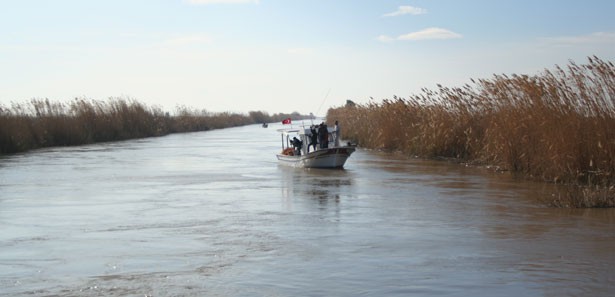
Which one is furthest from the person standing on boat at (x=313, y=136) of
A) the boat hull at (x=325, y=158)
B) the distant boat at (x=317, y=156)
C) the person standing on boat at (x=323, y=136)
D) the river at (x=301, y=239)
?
the river at (x=301, y=239)

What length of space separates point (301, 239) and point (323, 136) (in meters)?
16.5

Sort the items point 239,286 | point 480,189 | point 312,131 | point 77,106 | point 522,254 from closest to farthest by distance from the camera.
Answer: point 239,286 < point 522,254 < point 480,189 < point 312,131 < point 77,106

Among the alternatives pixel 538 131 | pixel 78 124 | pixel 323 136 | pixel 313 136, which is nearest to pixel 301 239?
pixel 538 131

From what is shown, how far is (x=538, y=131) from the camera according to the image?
21.5 m

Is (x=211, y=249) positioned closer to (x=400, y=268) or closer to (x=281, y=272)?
(x=281, y=272)

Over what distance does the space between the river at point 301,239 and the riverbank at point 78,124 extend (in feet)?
59.4

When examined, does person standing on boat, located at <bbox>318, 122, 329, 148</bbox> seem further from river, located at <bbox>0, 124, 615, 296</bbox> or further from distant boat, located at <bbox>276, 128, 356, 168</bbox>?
river, located at <bbox>0, 124, 615, 296</bbox>

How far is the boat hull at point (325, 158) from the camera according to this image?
2809 centimetres

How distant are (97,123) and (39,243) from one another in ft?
148

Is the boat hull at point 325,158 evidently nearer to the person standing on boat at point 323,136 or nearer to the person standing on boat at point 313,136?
the person standing on boat at point 323,136

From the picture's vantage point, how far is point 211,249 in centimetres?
1199

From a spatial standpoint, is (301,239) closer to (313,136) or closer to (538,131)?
(538,131)

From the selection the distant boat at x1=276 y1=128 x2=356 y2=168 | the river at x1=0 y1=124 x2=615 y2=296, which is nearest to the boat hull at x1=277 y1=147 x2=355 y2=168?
the distant boat at x1=276 y1=128 x2=356 y2=168

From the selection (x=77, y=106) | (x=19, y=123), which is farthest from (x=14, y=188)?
(x=77, y=106)
